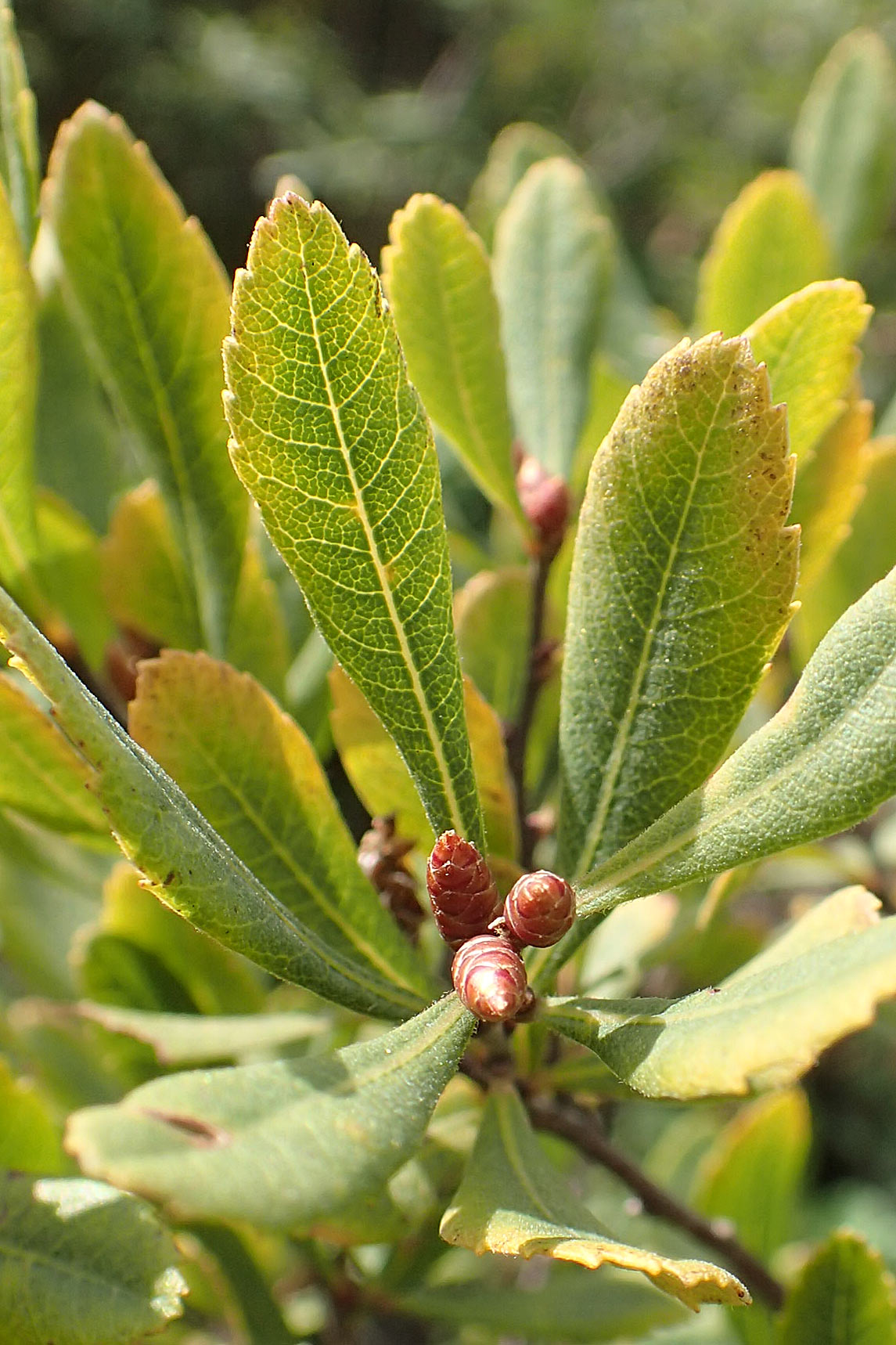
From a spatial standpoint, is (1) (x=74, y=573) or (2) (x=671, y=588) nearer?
(2) (x=671, y=588)

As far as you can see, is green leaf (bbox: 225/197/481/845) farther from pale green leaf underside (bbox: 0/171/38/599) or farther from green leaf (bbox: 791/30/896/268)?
green leaf (bbox: 791/30/896/268)

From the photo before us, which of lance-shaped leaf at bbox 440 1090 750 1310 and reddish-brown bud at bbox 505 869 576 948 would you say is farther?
reddish-brown bud at bbox 505 869 576 948

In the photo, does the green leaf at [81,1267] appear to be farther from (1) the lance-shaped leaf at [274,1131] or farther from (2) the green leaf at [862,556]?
(2) the green leaf at [862,556]

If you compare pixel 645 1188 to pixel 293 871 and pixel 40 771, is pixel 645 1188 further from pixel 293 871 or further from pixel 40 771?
pixel 40 771

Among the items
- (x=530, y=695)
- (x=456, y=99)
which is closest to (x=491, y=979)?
(x=530, y=695)

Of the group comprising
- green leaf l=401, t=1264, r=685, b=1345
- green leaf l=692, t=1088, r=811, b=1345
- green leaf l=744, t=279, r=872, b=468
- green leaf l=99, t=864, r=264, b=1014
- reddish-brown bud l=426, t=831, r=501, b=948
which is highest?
green leaf l=744, t=279, r=872, b=468

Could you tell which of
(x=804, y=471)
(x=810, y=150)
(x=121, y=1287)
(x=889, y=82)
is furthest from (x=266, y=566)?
(x=889, y=82)

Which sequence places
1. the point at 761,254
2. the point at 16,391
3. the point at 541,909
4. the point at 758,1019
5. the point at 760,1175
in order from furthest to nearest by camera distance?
the point at 760,1175, the point at 761,254, the point at 16,391, the point at 541,909, the point at 758,1019

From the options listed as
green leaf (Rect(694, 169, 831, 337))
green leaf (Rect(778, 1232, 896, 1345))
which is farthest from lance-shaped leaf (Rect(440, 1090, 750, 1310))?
green leaf (Rect(694, 169, 831, 337))
